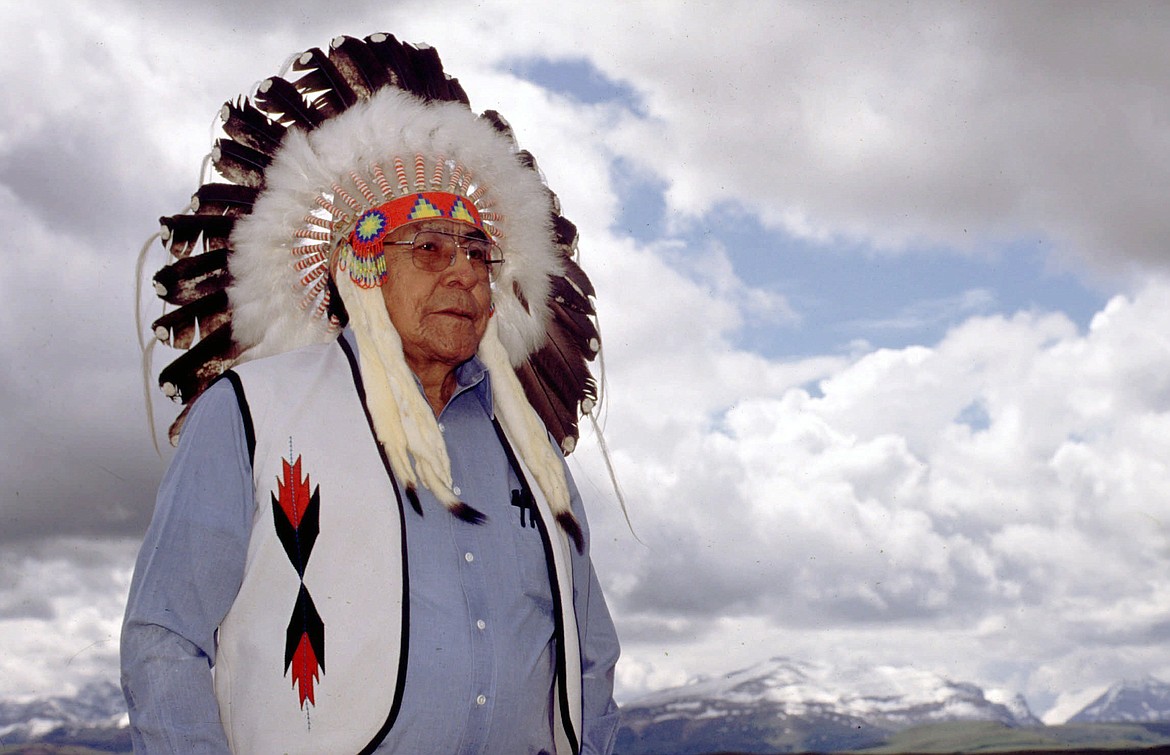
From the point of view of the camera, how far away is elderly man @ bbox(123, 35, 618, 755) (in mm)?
2094

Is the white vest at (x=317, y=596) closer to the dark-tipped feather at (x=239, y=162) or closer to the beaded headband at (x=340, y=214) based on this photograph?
the beaded headband at (x=340, y=214)

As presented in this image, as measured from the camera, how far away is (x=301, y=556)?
219 centimetres

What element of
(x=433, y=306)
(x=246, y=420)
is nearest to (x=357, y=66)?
(x=433, y=306)

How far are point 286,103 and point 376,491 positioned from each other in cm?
126

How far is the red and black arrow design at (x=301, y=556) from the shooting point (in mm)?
2107

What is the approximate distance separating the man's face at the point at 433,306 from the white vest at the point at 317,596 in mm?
271

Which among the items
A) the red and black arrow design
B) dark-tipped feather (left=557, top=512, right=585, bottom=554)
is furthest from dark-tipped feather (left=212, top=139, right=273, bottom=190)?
dark-tipped feather (left=557, top=512, right=585, bottom=554)

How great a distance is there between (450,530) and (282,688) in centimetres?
44

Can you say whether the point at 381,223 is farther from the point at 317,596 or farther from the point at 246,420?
the point at 317,596

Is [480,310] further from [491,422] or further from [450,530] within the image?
[450,530]

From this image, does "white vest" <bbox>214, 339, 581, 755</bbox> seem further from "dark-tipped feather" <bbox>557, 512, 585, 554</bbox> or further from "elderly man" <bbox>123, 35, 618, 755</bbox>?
"dark-tipped feather" <bbox>557, 512, 585, 554</bbox>

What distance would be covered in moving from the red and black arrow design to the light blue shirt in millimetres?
67

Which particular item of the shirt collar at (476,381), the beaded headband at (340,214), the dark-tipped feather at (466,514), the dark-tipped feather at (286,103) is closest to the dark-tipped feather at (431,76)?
the beaded headband at (340,214)

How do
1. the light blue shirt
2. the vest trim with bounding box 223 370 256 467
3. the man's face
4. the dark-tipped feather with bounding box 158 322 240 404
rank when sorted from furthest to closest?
1. the dark-tipped feather with bounding box 158 322 240 404
2. the man's face
3. the vest trim with bounding box 223 370 256 467
4. the light blue shirt
